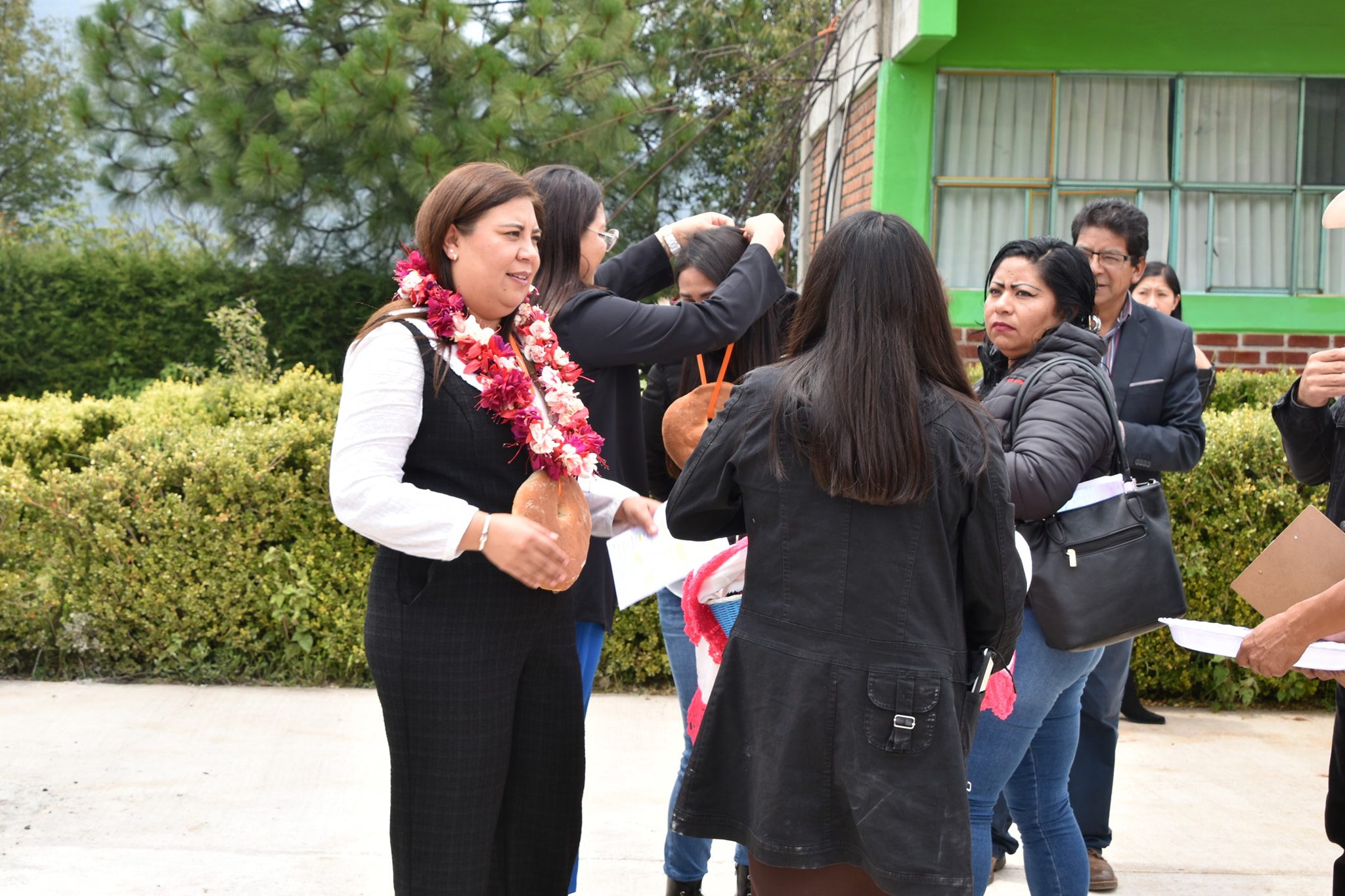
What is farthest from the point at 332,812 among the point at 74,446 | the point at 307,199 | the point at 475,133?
the point at 307,199

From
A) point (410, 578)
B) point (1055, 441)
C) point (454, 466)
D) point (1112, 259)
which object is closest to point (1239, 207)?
point (1112, 259)

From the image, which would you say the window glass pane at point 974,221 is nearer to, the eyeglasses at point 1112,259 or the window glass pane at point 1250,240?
the window glass pane at point 1250,240

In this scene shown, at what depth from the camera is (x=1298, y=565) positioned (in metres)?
2.65

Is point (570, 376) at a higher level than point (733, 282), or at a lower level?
lower

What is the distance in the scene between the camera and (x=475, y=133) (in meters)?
11.0

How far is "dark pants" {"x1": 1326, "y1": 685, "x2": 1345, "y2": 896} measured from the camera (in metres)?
2.94

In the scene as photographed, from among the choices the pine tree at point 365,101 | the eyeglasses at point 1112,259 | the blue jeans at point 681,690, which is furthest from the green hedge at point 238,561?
the pine tree at point 365,101

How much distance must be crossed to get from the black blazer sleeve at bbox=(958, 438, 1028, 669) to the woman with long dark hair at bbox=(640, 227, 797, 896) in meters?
1.09

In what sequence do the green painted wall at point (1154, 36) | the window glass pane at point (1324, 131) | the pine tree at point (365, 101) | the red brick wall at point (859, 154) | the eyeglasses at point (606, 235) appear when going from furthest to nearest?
1. the pine tree at point (365, 101)
2. the red brick wall at point (859, 154)
3. the window glass pane at point (1324, 131)
4. the green painted wall at point (1154, 36)
5. the eyeglasses at point (606, 235)

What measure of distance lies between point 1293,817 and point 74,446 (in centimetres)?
580

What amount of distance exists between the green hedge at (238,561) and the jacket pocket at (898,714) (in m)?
3.38

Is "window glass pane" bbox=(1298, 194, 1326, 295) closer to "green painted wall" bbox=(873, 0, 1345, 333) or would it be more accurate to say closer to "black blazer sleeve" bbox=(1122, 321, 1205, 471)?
"green painted wall" bbox=(873, 0, 1345, 333)

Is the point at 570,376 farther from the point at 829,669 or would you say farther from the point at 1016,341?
the point at 1016,341

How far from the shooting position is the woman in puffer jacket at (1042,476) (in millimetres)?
2627
